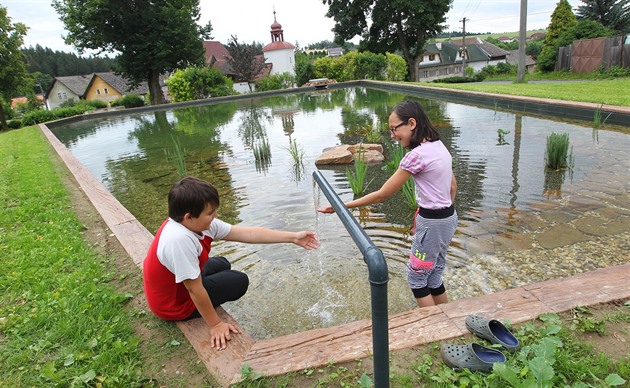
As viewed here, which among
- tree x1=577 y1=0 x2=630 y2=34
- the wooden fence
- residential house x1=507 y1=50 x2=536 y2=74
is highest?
tree x1=577 y1=0 x2=630 y2=34

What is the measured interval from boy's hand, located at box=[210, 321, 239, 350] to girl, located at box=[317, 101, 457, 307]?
3.38 feet

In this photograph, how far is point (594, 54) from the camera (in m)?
20.4

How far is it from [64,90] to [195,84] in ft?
176

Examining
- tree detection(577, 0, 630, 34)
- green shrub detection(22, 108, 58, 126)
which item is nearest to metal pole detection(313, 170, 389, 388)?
green shrub detection(22, 108, 58, 126)

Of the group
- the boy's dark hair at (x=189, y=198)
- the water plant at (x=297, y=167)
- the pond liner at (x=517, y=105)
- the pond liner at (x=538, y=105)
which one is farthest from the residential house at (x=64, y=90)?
the boy's dark hair at (x=189, y=198)

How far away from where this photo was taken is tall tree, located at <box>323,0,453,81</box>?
30266 millimetres

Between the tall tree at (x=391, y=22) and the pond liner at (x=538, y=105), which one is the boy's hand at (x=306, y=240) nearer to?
the pond liner at (x=538, y=105)

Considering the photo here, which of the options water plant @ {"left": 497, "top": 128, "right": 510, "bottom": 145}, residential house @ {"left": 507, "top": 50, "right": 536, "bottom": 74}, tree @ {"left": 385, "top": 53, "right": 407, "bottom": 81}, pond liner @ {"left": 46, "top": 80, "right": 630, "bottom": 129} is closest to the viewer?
water plant @ {"left": 497, "top": 128, "right": 510, "bottom": 145}

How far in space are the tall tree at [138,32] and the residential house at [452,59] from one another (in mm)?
40674

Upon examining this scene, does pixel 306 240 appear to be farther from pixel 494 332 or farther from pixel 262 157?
pixel 262 157

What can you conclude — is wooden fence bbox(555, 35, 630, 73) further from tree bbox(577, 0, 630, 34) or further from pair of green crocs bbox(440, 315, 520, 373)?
pair of green crocs bbox(440, 315, 520, 373)

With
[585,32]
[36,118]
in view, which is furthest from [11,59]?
[585,32]

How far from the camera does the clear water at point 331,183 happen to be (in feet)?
10.5

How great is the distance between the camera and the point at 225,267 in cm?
269
